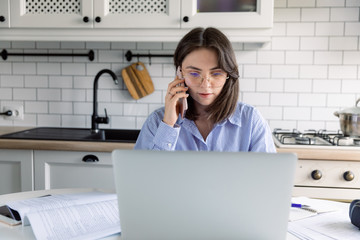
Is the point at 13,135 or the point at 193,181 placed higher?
the point at 193,181

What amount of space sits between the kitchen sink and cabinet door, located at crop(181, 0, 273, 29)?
855 mm

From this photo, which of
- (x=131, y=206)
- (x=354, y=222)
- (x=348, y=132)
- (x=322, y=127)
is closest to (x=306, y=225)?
(x=354, y=222)

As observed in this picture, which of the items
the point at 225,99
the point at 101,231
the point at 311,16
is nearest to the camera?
the point at 101,231

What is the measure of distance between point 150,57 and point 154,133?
1.11 m

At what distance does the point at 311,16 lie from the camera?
2.52 m

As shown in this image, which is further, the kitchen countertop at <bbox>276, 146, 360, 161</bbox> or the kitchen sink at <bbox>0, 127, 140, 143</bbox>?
the kitchen sink at <bbox>0, 127, 140, 143</bbox>

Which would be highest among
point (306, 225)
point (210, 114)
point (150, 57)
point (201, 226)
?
point (150, 57)

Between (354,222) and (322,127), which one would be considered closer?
(354,222)

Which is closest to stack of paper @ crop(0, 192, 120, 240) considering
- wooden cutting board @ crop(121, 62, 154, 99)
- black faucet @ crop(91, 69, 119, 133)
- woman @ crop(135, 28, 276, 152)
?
woman @ crop(135, 28, 276, 152)

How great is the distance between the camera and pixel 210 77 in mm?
1460

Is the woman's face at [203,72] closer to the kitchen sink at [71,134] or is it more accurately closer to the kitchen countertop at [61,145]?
the kitchen countertop at [61,145]

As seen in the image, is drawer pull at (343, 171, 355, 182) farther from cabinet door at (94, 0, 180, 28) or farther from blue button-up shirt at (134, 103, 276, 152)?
cabinet door at (94, 0, 180, 28)

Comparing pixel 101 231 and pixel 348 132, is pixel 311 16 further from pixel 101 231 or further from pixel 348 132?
pixel 101 231

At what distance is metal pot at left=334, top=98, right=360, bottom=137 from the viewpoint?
6.95 ft
